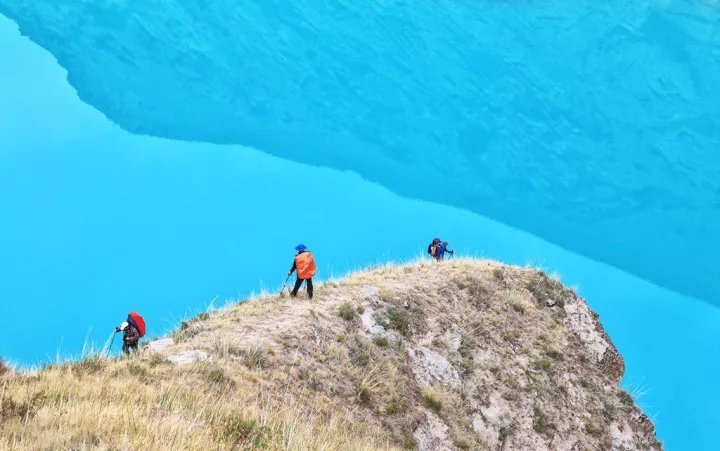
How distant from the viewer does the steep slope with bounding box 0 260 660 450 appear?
→ 5.07 meters

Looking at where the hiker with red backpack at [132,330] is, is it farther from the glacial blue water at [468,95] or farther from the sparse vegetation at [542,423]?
the glacial blue water at [468,95]

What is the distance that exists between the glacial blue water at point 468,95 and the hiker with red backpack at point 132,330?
33.8 metres

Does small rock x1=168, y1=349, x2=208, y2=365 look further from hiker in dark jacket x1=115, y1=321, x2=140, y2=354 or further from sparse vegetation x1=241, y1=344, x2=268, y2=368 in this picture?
hiker in dark jacket x1=115, y1=321, x2=140, y2=354

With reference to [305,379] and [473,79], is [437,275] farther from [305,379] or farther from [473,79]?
[473,79]

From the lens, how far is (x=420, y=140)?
144ft

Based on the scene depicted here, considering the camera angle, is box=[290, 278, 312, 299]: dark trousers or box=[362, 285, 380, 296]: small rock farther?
box=[362, 285, 380, 296]: small rock

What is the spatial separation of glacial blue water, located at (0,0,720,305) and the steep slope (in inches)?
1047

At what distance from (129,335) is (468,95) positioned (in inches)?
1474

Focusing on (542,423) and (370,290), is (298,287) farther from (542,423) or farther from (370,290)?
(542,423)

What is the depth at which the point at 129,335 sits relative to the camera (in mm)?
Answer: 9477

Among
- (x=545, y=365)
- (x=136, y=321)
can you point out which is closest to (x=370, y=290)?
(x=545, y=365)

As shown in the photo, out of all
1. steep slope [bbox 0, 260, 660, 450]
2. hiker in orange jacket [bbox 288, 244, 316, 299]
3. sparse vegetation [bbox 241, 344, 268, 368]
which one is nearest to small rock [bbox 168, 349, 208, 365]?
steep slope [bbox 0, 260, 660, 450]

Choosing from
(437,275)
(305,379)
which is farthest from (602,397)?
(305,379)

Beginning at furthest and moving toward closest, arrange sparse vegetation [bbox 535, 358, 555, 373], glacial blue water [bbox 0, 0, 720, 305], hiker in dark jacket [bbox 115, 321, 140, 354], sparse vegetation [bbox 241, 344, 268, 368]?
glacial blue water [bbox 0, 0, 720, 305], sparse vegetation [bbox 535, 358, 555, 373], hiker in dark jacket [bbox 115, 321, 140, 354], sparse vegetation [bbox 241, 344, 268, 368]
